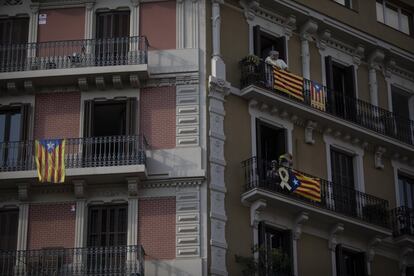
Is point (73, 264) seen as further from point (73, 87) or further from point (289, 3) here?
point (289, 3)

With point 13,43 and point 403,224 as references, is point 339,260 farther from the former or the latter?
point 13,43

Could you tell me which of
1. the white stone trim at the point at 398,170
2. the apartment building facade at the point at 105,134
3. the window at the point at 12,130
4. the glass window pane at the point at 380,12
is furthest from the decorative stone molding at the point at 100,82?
the glass window pane at the point at 380,12

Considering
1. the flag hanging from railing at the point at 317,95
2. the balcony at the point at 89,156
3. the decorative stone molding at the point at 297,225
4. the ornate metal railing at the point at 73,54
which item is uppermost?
the ornate metal railing at the point at 73,54

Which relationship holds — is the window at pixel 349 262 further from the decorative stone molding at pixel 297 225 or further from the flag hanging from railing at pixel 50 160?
the flag hanging from railing at pixel 50 160

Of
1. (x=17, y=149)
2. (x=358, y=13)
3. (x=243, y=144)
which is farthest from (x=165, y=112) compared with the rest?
(x=358, y=13)

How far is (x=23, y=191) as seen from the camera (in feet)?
107


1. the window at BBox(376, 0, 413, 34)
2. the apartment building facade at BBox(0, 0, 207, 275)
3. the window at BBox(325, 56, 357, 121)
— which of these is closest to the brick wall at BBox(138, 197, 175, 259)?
the apartment building facade at BBox(0, 0, 207, 275)

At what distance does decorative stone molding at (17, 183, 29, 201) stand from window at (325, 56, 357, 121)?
1109 centimetres

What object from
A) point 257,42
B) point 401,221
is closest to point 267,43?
point 257,42

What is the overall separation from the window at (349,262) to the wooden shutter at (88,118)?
365 inches

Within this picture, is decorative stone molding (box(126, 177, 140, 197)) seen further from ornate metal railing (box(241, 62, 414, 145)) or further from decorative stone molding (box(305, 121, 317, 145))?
decorative stone molding (box(305, 121, 317, 145))

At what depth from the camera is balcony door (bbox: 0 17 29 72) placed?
34.7 m

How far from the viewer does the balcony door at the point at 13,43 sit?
34656 millimetres

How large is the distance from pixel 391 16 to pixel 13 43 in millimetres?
15125
